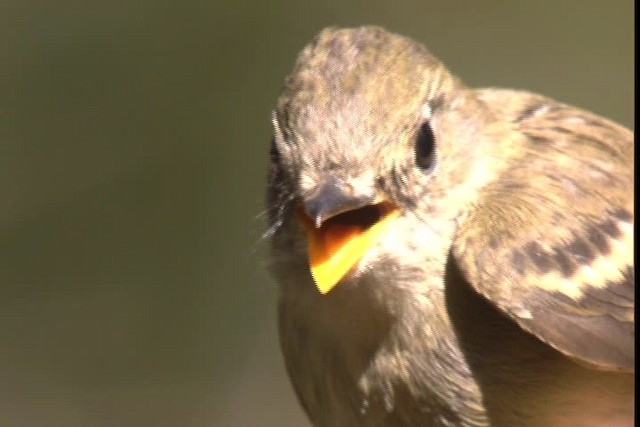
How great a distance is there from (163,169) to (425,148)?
272 centimetres

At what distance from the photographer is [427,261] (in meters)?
1.63

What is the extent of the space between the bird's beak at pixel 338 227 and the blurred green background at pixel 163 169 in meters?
2.60

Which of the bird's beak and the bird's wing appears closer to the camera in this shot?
the bird's beak

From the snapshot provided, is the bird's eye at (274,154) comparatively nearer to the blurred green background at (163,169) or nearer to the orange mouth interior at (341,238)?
the orange mouth interior at (341,238)

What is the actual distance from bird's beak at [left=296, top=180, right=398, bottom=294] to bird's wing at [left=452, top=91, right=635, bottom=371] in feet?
→ 0.54

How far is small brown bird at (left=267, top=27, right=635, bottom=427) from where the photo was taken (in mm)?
1573

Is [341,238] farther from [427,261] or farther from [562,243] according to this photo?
[562,243]

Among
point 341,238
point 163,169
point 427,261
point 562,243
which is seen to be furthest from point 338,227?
point 163,169

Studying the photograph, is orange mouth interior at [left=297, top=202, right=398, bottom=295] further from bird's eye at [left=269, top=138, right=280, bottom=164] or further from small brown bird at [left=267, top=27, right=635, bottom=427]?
bird's eye at [left=269, top=138, right=280, bottom=164]

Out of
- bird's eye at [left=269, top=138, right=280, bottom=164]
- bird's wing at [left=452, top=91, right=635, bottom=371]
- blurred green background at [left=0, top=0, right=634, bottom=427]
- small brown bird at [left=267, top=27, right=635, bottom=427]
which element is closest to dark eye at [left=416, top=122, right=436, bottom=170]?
small brown bird at [left=267, top=27, right=635, bottom=427]

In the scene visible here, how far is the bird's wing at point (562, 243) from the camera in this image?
1.64 metres

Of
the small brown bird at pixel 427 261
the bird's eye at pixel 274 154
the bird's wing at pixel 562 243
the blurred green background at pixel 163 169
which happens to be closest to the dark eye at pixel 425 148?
the small brown bird at pixel 427 261

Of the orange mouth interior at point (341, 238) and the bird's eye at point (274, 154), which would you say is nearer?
the orange mouth interior at point (341, 238)

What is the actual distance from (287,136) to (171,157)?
2.66 metres
